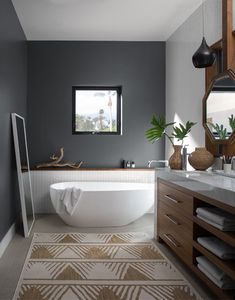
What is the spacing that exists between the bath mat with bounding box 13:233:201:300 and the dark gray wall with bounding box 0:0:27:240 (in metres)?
0.53

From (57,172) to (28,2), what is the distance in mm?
2362

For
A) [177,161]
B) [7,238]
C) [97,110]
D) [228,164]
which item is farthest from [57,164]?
[228,164]

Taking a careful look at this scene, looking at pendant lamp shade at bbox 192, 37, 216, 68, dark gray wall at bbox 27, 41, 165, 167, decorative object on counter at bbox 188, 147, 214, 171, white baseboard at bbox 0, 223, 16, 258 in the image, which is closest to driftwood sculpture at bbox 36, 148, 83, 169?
dark gray wall at bbox 27, 41, 165, 167

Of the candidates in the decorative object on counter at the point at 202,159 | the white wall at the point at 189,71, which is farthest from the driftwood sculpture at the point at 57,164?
the decorative object on counter at the point at 202,159

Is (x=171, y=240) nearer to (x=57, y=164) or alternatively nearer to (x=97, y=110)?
(x=57, y=164)

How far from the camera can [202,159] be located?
3.27 m

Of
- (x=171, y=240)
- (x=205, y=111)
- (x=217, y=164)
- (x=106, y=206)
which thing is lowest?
(x=171, y=240)

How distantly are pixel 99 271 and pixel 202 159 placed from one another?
143 cm

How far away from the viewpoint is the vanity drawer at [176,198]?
260 centimetres

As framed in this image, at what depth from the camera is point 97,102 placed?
5391mm

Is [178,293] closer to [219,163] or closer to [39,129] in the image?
[219,163]

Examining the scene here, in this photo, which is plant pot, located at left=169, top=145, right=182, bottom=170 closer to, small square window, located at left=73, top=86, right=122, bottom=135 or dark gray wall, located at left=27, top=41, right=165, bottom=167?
dark gray wall, located at left=27, top=41, right=165, bottom=167

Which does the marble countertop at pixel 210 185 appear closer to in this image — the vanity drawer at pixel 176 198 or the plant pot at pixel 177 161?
the vanity drawer at pixel 176 198

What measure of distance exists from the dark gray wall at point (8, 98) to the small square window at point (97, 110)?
1057 millimetres
